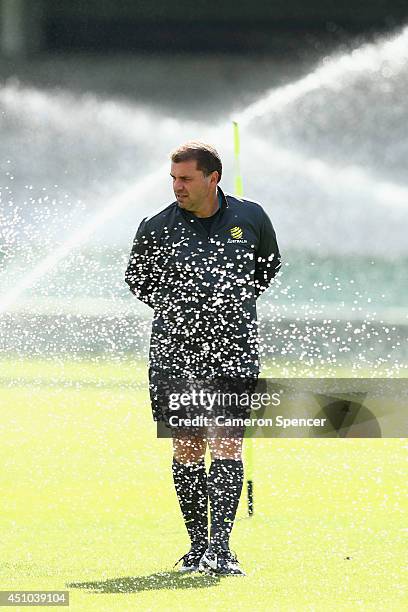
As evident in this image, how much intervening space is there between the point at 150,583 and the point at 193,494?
25cm

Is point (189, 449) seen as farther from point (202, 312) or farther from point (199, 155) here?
point (199, 155)

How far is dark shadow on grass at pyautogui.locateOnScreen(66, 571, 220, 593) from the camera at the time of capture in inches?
94.9

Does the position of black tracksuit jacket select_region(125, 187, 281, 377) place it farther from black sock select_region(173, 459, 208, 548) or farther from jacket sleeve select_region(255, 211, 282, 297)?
black sock select_region(173, 459, 208, 548)

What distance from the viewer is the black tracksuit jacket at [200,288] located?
2584mm

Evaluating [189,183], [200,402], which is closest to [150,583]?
[200,402]

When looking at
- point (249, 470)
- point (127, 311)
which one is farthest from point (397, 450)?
point (127, 311)

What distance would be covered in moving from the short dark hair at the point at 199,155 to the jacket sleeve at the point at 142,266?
149 millimetres

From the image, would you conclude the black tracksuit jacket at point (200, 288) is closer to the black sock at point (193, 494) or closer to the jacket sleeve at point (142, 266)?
the jacket sleeve at point (142, 266)

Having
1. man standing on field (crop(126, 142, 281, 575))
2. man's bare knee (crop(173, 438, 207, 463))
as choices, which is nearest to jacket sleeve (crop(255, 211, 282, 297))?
man standing on field (crop(126, 142, 281, 575))

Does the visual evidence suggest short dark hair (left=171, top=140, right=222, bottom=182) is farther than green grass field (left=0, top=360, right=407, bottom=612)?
Yes

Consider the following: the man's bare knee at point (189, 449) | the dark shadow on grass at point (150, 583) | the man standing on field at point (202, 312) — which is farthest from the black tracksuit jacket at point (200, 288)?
the dark shadow on grass at point (150, 583)

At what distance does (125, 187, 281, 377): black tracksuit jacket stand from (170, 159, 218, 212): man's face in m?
0.04

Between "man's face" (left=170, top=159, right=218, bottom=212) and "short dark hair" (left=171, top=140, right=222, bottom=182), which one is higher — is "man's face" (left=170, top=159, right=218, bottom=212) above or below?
below

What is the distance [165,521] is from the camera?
316 centimetres
